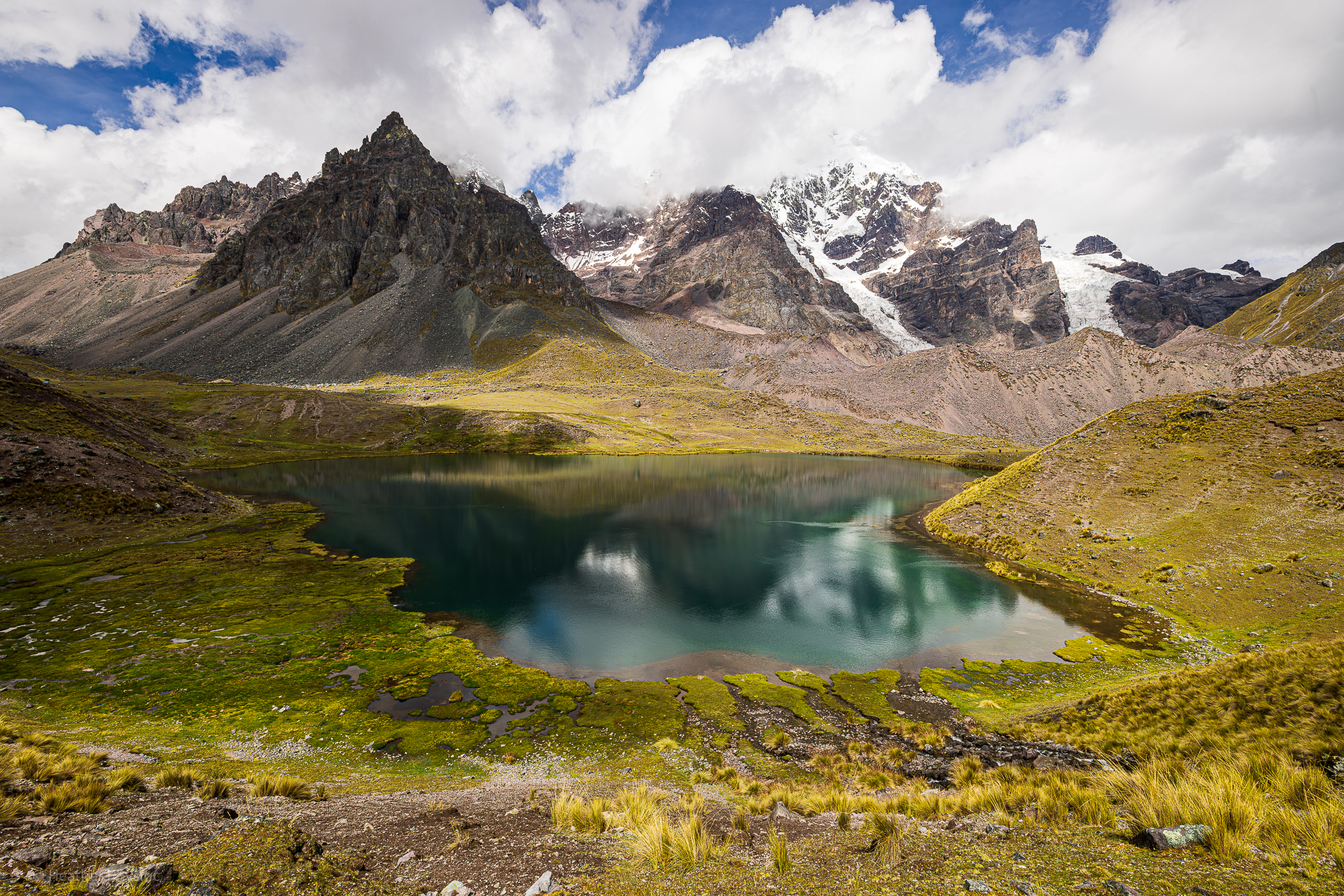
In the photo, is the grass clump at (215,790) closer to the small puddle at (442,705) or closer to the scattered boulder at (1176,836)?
the small puddle at (442,705)

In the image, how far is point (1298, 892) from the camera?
643 cm

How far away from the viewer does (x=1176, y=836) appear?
803 centimetres

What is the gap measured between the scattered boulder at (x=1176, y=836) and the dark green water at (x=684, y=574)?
20.4 meters

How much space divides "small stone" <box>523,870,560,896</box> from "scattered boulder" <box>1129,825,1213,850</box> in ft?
30.7

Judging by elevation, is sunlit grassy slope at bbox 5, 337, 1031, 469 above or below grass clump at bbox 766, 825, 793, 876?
above

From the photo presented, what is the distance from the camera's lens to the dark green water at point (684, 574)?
30547mm

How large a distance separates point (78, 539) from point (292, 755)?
40703 mm

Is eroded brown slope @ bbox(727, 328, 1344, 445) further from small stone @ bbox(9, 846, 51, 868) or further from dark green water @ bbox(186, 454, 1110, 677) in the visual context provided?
small stone @ bbox(9, 846, 51, 868)

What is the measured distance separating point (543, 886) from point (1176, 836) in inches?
387

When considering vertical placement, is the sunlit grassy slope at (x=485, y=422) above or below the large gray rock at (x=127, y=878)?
above

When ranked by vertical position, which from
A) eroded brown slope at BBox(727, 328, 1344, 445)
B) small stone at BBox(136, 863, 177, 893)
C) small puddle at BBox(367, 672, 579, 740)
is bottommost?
small puddle at BBox(367, 672, 579, 740)

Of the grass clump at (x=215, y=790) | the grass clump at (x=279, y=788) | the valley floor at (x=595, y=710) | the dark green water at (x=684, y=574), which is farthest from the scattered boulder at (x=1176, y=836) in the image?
the dark green water at (x=684, y=574)

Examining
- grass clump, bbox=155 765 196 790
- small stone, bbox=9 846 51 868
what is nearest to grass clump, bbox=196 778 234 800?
grass clump, bbox=155 765 196 790

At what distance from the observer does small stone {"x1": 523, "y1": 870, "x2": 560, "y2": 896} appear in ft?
27.7
